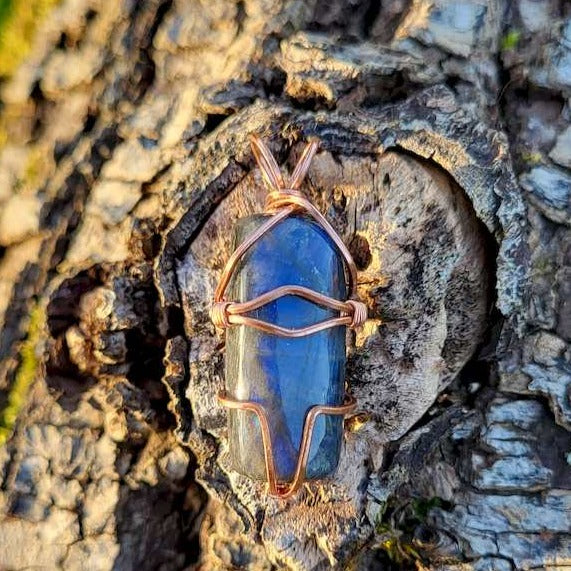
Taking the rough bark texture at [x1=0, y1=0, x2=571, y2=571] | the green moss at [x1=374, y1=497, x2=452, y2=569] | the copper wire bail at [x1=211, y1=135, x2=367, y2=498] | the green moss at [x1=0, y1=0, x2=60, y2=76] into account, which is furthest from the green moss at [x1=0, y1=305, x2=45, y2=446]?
the green moss at [x1=374, y1=497, x2=452, y2=569]

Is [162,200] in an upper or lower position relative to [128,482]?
upper

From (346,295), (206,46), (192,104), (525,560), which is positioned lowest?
(525,560)

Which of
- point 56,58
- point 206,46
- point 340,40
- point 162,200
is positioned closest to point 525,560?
point 162,200

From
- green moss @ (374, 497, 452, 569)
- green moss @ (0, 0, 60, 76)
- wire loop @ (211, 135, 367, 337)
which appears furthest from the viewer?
green moss @ (0, 0, 60, 76)

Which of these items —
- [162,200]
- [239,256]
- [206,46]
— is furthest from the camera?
[206,46]

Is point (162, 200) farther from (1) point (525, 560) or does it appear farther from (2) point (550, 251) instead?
(1) point (525, 560)

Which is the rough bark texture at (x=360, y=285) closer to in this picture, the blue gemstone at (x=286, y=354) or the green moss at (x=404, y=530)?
the green moss at (x=404, y=530)

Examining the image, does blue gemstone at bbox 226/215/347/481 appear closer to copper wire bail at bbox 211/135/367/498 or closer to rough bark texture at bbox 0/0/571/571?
copper wire bail at bbox 211/135/367/498
